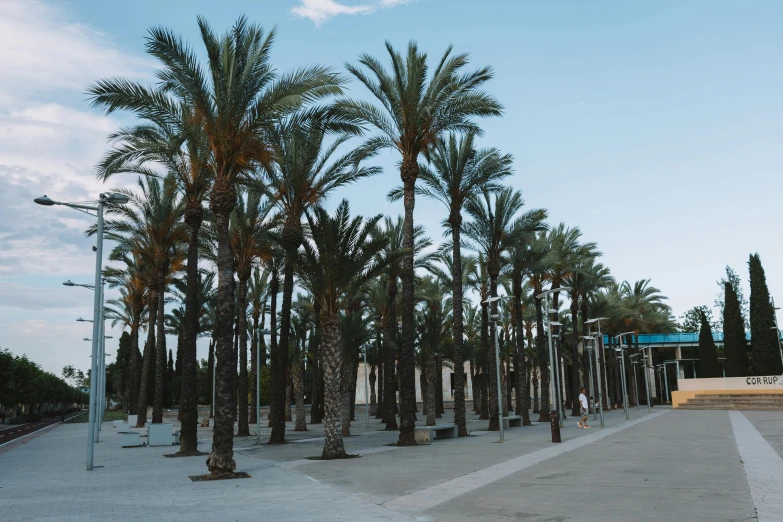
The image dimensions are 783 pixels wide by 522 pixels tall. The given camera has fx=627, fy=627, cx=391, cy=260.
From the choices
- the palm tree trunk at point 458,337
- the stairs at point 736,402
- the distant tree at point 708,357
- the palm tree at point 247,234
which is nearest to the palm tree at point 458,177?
the palm tree trunk at point 458,337

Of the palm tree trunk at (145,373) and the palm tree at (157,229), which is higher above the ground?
the palm tree at (157,229)

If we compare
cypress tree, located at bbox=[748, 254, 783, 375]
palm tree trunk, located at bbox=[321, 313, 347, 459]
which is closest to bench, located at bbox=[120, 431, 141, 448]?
palm tree trunk, located at bbox=[321, 313, 347, 459]

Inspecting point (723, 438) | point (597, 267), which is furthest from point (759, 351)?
point (723, 438)

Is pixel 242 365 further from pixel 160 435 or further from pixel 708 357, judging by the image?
pixel 708 357

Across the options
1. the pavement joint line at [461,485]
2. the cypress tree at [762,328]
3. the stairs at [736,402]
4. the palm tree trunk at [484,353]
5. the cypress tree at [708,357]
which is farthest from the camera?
the cypress tree at [708,357]

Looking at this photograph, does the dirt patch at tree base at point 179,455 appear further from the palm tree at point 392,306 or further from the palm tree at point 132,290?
the palm tree at point 132,290

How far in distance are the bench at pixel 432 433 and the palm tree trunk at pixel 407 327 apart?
39 centimetres

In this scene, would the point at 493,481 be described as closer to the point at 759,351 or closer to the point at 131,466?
the point at 131,466

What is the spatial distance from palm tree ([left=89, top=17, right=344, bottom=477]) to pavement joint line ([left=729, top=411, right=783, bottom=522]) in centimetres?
1054

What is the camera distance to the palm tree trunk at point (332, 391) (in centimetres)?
1733

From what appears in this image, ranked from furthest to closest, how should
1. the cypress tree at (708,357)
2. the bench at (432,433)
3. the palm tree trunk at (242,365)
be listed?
1. the cypress tree at (708,357)
2. the palm tree trunk at (242,365)
3. the bench at (432,433)

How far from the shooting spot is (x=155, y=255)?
3027cm

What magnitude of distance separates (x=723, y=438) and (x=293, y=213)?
16.2m

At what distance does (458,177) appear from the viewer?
85.7ft
